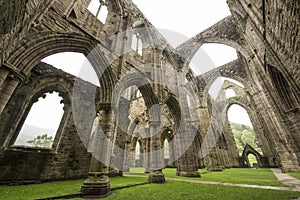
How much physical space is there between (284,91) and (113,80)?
8.15 metres

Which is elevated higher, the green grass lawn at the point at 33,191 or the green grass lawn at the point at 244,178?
the green grass lawn at the point at 244,178

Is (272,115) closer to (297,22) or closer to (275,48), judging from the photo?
(275,48)

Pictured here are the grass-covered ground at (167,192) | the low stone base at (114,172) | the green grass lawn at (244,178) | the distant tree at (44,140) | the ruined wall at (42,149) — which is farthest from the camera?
the distant tree at (44,140)

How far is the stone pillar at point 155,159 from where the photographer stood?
23.5 ft

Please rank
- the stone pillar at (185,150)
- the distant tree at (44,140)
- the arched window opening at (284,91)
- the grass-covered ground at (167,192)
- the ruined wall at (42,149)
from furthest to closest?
1. the distant tree at (44,140)
2. the stone pillar at (185,150)
3. the ruined wall at (42,149)
4. the arched window opening at (284,91)
5. the grass-covered ground at (167,192)

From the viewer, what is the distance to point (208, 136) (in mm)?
14516

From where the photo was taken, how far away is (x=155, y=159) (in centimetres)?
759

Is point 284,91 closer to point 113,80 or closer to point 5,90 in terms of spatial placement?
point 113,80

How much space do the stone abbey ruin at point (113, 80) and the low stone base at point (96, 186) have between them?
0.11 feet

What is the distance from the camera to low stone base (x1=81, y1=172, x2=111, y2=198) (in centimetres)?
459

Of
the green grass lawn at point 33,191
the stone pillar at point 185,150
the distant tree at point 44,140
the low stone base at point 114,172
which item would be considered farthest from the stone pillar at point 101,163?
the distant tree at point 44,140

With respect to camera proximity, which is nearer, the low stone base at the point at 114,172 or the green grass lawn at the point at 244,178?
the green grass lawn at the point at 244,178

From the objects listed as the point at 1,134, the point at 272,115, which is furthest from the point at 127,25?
the point at 272,115

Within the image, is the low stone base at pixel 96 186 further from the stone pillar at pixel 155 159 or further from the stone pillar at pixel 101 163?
the stone pillar at pixel 155 159
